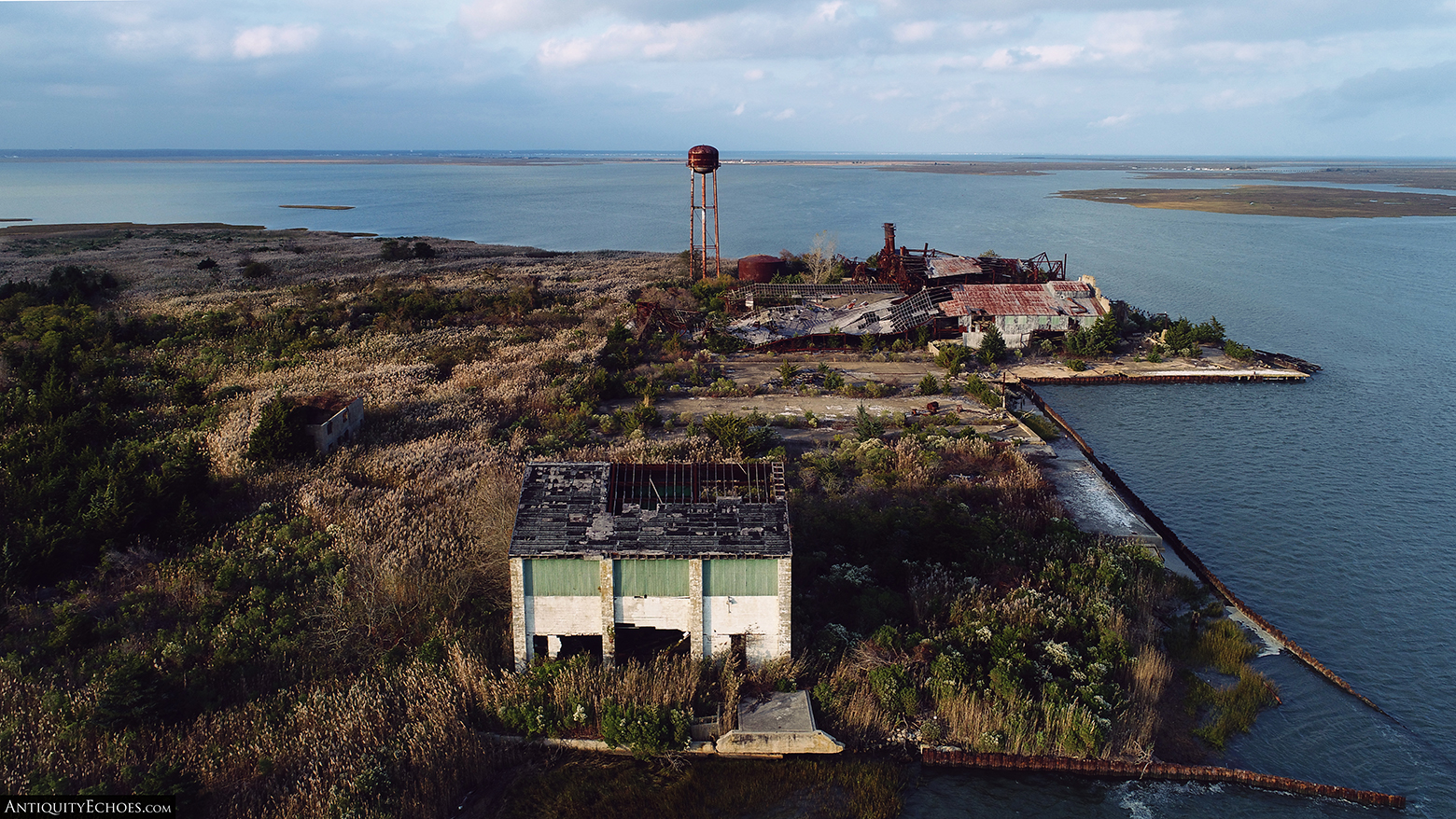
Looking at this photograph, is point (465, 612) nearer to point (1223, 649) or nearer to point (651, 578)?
point (651, 578)

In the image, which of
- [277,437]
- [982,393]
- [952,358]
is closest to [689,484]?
[277,437]

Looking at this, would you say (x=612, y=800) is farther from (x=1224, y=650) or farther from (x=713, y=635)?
(x=1224, y=650)

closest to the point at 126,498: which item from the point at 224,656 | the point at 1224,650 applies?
the point at 224,656

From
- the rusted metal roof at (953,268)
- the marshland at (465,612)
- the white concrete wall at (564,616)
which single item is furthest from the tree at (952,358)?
the white concrete wall at (564,616)

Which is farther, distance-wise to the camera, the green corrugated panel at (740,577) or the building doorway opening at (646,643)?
the building doorway opening at (646,643)

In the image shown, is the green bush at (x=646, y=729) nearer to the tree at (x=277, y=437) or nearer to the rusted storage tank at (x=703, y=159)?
the tree at (x=277, y=437)

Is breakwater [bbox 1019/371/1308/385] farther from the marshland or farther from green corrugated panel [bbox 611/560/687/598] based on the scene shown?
green corrugated panel [bbox 611/560/687/598]
